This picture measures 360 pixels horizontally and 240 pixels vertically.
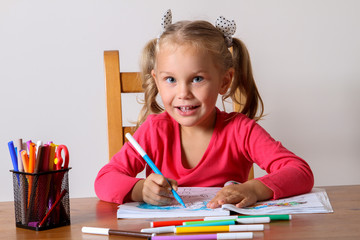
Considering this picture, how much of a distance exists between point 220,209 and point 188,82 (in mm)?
358

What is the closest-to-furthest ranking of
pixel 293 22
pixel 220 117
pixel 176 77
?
pixel 176 77 < pixel 220 117 < pixel 293 22

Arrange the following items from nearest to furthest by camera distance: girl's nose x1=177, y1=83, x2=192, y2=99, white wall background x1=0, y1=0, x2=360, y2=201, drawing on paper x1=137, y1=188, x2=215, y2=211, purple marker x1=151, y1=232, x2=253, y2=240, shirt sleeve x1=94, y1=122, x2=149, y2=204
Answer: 1. purple marker x1=151, y1=232, x2=253, y2=240
2. drawing on paper x1=137, y1=188, x2=215, y2=211
3. shirt sleeve x1=94, y1=122, x2=149, y2=204
4. girl's nose x1=177, y1=83, x2=192, y2=99
5. white wall background x1=0, y1=0, x2=360, y2=201

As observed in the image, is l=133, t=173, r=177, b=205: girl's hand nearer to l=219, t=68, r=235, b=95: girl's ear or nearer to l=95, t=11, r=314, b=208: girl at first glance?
l=95, t=11, r=314, b=208: girl

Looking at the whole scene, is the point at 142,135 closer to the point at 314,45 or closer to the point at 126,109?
the point at 126,109

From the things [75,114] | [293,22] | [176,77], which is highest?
[293,22]

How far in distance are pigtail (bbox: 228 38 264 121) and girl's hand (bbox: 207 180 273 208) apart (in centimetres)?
37

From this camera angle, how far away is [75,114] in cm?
192

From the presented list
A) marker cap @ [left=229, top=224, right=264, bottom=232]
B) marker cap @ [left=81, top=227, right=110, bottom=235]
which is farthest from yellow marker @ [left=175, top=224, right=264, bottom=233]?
marker cap @ [left=81, top=227, right=110, bottom=235]

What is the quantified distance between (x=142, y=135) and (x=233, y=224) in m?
0.56

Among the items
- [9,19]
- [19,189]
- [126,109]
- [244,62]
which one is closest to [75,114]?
[126,109]

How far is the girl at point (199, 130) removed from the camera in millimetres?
1057

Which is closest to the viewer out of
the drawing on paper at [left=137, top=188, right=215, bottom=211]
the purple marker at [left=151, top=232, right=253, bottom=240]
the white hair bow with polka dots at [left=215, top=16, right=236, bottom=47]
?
the purple marker at [left=151, top=232, right=253, bottom=240]

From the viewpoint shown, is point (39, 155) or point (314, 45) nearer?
point (39, 155)

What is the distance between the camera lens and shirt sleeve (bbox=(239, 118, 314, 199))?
100 centimetres
